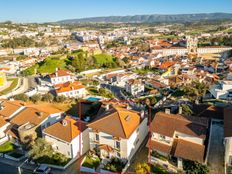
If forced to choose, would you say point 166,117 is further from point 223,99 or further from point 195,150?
point 223,99

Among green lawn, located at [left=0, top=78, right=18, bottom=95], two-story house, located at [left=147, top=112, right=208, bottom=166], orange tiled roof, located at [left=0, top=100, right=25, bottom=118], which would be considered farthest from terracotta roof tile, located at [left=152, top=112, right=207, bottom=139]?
green lawn, located at [left=0, top=78, right=18, bottom=95]

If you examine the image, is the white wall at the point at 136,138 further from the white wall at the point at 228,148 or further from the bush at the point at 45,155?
the white wall at the point at 228,148

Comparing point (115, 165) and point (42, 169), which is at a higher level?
point (115, 165)

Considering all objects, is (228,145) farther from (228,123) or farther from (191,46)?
(191,46)

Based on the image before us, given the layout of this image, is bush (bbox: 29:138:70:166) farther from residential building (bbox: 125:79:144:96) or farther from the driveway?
residential building (bbox: 125:79:144:96)

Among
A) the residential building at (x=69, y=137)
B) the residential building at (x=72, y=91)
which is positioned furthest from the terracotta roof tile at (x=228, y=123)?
the residential building at (x=72, y=91)

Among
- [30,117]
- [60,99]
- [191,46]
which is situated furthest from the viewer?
[191,46]

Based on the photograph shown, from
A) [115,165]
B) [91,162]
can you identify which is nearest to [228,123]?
[115,165]
